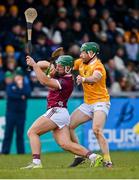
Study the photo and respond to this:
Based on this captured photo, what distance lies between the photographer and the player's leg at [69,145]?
1489 centimetres

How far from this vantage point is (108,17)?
1072 inches

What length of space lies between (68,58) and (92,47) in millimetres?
881

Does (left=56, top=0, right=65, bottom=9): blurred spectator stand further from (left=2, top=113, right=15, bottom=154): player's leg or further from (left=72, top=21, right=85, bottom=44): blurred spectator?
(left=2, top=113, right=15, bottom=154): player's leg

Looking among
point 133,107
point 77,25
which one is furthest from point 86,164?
point 77,25

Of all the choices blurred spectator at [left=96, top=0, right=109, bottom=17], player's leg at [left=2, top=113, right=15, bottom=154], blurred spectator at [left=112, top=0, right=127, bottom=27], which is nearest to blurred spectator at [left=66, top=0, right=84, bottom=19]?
blurred spectator at [left=96, top=0, right=109, bottom=17]

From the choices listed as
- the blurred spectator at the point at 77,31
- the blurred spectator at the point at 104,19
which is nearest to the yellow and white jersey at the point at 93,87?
the blurred spectator at the point at 77,31

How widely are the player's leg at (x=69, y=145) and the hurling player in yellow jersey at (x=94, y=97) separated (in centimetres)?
54

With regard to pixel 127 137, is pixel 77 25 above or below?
above

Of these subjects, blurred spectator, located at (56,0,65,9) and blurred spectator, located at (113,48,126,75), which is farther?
blurred spectator, located at (56,0,65,9)

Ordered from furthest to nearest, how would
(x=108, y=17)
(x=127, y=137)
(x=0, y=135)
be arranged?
(x=108, y=17) < (x=127, y=137) < (x=0, y=135)

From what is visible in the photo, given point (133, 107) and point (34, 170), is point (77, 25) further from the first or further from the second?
point (34, 170)

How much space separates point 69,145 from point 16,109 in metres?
7.05

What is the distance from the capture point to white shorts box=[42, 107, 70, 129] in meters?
14.8

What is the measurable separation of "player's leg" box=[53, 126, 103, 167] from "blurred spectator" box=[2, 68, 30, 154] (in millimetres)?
6744
